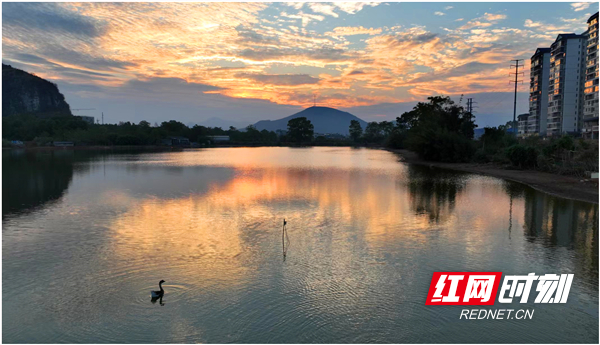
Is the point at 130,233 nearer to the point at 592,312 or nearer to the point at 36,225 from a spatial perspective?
the point at 36,225

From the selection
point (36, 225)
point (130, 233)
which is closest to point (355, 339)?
point (130, 233)

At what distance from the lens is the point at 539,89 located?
92562 millimetres

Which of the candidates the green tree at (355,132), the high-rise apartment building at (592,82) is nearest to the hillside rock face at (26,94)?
the green tree at (355,132)

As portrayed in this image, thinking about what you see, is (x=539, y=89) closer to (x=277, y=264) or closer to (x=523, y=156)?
(x=523, y=156)

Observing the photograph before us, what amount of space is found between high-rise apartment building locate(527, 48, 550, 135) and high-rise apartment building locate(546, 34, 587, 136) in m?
10.9

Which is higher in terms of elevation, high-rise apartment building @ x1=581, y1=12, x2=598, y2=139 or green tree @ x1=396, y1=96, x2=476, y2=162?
high-rise apartment building @ x1=581, y1=12, x2=598, y2=139

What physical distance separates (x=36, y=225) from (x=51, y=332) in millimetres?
9326

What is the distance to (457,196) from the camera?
74.4 feet

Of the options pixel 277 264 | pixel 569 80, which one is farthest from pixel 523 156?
pixel 569 80

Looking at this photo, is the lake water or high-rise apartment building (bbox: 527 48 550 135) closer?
the lake water

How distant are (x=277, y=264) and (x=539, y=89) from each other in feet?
334

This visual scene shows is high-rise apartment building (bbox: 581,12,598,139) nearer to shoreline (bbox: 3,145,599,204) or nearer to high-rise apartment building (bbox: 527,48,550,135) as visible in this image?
high-rise apartment building (bbox: 527,48,550,135)

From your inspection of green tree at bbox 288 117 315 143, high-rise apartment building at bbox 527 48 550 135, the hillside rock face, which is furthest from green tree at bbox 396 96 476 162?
the hillside rock face

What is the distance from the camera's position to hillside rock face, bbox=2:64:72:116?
6573 inches
